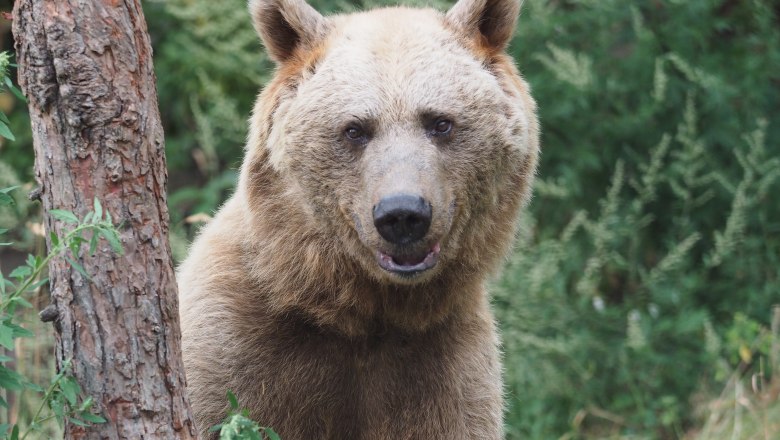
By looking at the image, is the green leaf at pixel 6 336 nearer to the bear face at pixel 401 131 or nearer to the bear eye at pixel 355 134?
the bear face at pixel 401 131

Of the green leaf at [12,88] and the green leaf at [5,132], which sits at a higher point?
the green leaf at [12,88]

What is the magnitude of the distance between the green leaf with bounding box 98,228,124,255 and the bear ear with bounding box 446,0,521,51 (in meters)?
1.74

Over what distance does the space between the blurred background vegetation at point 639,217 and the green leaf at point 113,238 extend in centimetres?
306

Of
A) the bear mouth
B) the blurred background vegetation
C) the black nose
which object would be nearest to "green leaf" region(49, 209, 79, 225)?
the black nose

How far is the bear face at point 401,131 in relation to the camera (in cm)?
333

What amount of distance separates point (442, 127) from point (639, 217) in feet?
11.3

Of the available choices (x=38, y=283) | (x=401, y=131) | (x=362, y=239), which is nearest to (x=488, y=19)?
(x=401, y=131)

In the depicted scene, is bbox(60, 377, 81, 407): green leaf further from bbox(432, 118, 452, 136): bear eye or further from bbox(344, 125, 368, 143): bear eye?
bbox(432, 118, 452, 136): bear eye

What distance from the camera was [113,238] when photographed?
2.44 m

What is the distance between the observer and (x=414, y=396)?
369 cm

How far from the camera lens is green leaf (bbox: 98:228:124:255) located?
244cm

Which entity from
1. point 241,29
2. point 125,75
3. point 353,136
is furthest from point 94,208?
point 241,29

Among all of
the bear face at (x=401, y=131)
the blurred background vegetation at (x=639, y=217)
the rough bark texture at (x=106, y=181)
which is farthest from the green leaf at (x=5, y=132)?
the blurred background vegetation at (x=639, y=217)

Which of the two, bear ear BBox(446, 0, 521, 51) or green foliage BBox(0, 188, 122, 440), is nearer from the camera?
green foliage BBox(0, 188, 122, 440)
